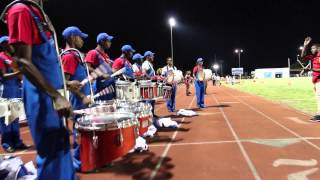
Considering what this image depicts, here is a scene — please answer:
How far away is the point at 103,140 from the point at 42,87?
0.98m

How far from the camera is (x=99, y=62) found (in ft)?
23.9

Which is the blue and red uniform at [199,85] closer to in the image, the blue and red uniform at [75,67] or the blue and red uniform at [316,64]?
the blue and red uniform at [316,64]

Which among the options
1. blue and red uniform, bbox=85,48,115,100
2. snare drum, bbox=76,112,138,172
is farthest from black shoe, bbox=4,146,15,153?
snare drum, bbox=76,112,138,172

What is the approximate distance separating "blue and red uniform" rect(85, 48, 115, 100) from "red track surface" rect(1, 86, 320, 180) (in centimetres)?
141

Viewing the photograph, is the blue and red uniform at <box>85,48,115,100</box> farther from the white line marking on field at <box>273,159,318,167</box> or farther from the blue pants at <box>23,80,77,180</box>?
the blue pants at <box>23,80,77,180</box>

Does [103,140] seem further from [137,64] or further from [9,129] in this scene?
[137,64]

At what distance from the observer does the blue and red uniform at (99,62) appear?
7.24 meters

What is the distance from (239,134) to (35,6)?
24.8 feet

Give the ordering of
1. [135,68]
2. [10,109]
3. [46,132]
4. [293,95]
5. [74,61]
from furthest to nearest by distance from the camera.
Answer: [293,95] → [135,68] → [10,109] → [74,61] → [46,132]

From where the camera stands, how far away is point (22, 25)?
10.1ft

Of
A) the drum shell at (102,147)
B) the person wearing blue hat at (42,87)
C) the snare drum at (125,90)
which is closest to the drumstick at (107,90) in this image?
the snare drum at (125,90)

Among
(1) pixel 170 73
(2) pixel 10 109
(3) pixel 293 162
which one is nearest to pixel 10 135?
(2) pixel 10 109

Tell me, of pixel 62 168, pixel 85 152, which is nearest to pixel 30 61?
pixel 62 168

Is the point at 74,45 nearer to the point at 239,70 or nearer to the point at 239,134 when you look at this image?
the point at 239,134
